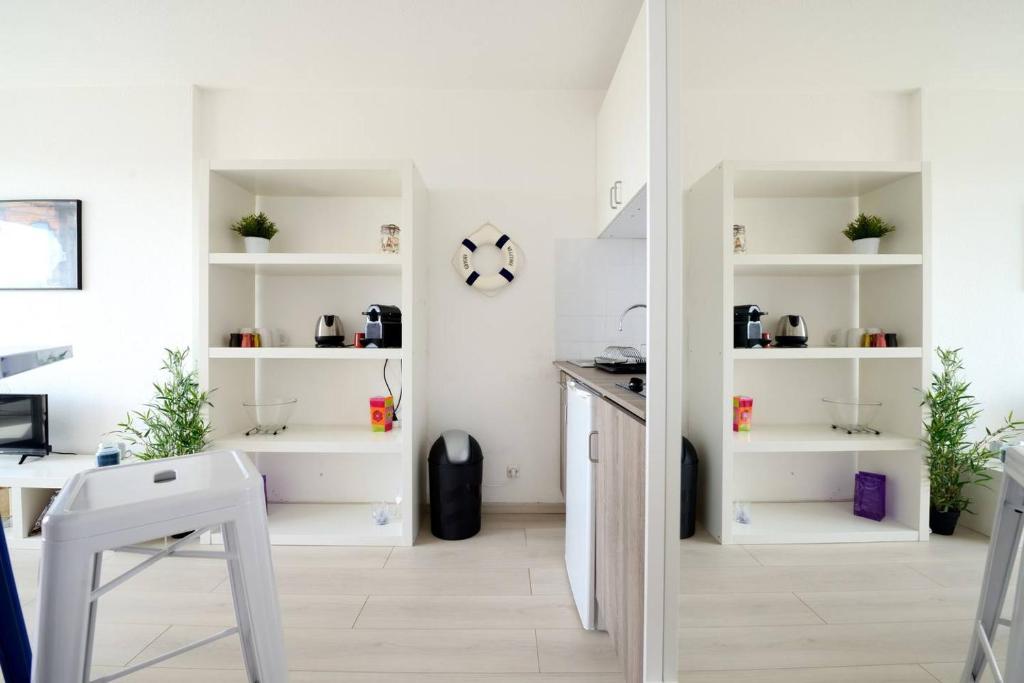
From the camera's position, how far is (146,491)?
921 millimetres

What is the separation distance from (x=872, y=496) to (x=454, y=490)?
1.95 metres

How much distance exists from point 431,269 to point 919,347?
8.05 feet

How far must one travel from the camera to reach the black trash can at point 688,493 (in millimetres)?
1100

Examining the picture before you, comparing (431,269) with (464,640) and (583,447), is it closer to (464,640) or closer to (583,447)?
(583,447)

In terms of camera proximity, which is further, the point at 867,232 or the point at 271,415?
the point at 271,415

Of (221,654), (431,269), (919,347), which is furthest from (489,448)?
(919,347)

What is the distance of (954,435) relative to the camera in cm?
63

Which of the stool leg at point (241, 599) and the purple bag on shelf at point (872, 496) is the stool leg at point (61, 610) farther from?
the purple bag on shelf at point (872, 496)

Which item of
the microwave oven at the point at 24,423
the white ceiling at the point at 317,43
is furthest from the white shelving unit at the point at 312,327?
the microwave oven at the point at 24,423

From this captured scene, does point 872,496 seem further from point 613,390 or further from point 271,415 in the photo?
point 271,415

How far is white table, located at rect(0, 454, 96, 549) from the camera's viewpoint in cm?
239

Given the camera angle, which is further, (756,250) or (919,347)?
(756,250)

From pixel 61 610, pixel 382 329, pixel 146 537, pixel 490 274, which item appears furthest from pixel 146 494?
pixel 490 274

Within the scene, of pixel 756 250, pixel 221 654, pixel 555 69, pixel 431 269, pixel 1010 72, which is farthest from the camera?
pixel 431 269
